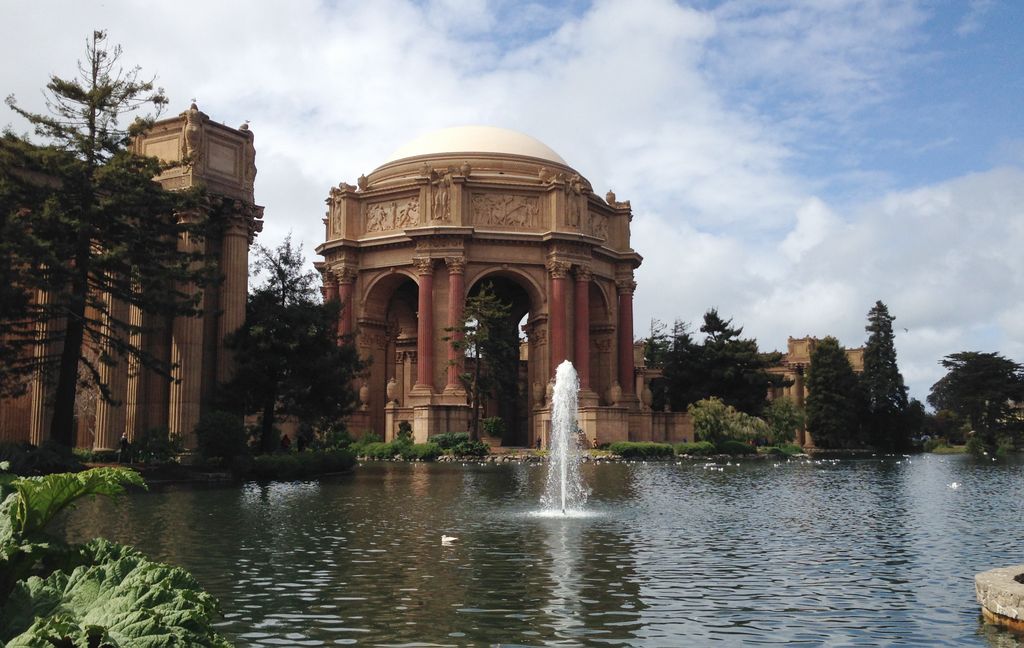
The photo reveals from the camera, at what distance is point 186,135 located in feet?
86.7

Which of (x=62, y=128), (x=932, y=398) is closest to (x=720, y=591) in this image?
(x=62, y=128)

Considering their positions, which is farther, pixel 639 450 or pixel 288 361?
pixel 639 450

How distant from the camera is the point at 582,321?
60094 mm

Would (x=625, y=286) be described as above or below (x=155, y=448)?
above

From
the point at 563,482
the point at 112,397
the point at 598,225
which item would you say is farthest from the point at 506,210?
the point at 563,482

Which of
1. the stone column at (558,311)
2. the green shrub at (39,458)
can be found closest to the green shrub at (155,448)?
the green shrub at (39,458)

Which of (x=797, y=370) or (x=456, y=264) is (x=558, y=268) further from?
(x=797, y=370)

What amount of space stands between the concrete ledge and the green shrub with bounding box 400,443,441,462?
37.8 metres

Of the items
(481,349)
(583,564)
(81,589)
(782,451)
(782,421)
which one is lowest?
(583,564)

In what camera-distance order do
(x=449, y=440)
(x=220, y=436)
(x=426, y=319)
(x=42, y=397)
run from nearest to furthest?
(x=220, y=436) < (x=42, y=397) < (x=449, y=440) < (x=426, y=319)

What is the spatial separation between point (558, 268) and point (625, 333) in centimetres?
929

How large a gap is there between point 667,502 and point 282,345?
548 inches

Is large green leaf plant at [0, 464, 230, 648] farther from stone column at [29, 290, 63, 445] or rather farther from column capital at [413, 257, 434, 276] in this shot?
column capital at [413, 257, 434, 276]

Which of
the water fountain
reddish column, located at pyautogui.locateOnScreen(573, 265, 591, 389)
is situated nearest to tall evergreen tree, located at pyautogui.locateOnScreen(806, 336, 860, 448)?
reddish column, located at pyautogui.locateOnScreen(573, 265, 591, 389)
